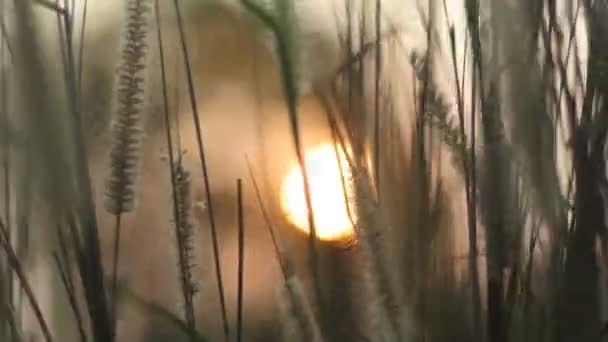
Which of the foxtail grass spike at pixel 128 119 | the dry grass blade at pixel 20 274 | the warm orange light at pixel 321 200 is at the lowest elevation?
the dry grass blade at pixel 20 274

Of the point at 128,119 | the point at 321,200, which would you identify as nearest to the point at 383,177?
the point at 321,200

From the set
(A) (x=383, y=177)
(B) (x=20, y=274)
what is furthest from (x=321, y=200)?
(B) (x=20, y=274)

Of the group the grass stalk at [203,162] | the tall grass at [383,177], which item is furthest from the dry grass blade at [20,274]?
the grass stalk at [203,162]

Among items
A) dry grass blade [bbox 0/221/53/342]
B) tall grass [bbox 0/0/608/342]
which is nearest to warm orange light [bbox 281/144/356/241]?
tall grass [bbox 0/0/608/342]

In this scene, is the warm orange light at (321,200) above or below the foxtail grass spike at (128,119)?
below

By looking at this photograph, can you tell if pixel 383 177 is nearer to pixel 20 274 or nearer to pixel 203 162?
pixel 203 162

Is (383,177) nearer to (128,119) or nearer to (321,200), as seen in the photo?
(321,200)

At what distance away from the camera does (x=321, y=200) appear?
0.48m

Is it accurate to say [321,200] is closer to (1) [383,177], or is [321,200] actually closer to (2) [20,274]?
(1) [383,177]

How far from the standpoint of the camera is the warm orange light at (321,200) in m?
0.48

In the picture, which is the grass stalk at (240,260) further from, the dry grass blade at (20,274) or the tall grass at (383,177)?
the dry grass blade at (20,274)

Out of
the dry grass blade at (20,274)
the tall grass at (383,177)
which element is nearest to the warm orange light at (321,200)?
the tall grass at (383,177)

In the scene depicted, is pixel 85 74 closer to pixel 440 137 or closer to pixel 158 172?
pixel 158 172

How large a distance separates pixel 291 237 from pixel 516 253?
0.15 m
